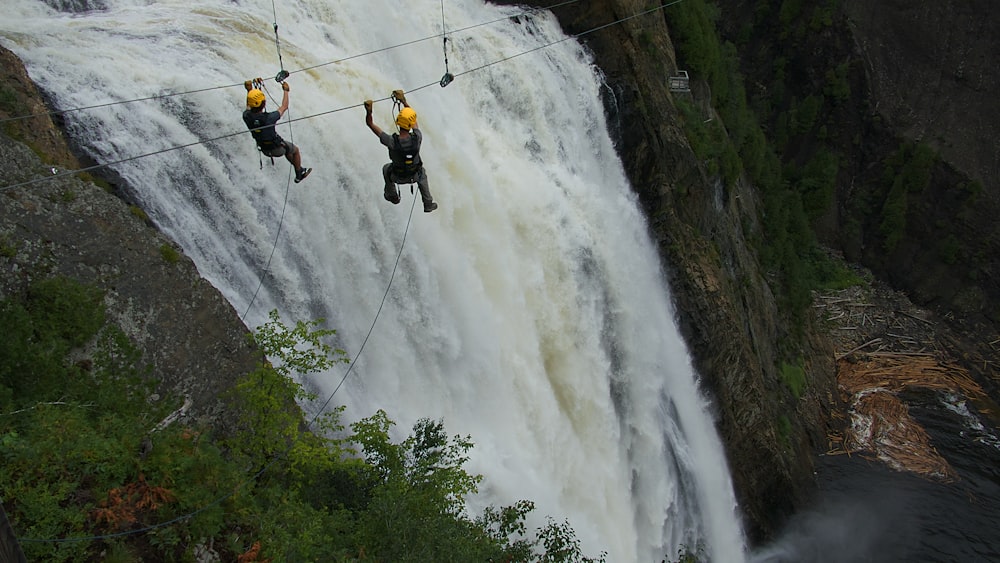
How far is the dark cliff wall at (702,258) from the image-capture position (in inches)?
683

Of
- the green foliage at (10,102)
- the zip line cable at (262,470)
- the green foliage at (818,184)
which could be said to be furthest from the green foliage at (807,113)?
the green foliage at (10,102)

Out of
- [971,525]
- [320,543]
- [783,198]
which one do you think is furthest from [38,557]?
[783,198]

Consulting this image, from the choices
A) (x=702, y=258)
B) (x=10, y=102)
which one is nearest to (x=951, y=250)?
(x=702, y=258)

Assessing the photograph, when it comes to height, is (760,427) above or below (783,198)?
below

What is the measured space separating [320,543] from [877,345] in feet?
79.8

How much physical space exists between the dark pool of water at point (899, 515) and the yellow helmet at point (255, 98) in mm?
16243

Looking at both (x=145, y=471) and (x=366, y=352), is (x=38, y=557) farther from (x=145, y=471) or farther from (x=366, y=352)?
(x=366, y=352)

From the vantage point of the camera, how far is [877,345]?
26219 millimetres

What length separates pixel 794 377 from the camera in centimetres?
2158

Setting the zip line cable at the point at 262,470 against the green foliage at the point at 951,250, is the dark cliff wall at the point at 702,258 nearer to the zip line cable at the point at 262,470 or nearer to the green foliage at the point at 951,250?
the zip line cable at the point at 262,470

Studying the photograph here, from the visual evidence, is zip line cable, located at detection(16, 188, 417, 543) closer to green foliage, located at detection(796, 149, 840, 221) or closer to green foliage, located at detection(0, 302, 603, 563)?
green foliage, located at detection(0, 302, 603, 563)

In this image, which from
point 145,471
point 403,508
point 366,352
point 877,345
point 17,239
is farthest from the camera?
point 877,345

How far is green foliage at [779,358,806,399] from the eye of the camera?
69.7ft

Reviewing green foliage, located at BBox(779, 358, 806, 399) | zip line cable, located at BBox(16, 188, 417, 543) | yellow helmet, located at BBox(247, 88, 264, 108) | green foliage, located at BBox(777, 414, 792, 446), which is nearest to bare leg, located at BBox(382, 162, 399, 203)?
zip line cable, located at BBox(16, 188, 417, 543)
